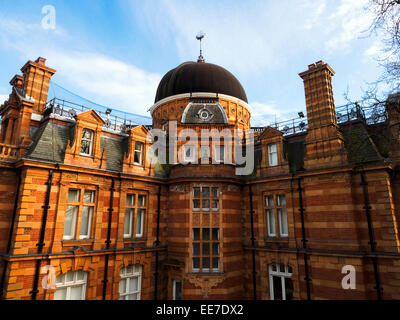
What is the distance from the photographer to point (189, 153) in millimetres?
19375

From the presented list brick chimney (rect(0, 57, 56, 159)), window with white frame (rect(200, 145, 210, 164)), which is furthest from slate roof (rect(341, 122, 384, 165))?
brick chimney (rect(0, 57, 56, 159))

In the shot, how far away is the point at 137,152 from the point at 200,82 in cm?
1124

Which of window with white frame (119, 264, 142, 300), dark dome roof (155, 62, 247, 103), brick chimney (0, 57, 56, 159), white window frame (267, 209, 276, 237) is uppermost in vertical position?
dark dome roof (155, 62, 247, 103)

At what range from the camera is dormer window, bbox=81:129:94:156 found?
15.8 meters

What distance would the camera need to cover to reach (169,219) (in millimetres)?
18094

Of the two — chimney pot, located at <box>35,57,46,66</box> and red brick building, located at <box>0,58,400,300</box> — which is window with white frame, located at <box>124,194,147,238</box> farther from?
chimney pot, located at <box>35,57,46,66</box>

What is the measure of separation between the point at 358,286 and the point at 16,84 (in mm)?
23316

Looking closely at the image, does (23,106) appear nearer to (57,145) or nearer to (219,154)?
(57,145)

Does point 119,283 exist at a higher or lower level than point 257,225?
lower

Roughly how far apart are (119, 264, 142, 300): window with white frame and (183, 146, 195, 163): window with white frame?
7929 mm

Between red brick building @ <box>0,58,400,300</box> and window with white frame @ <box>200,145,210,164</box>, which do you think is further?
window with white frame @ <box>200,145,210,164</box>

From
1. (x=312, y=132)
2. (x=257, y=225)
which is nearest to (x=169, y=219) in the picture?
(x=257, y=225)

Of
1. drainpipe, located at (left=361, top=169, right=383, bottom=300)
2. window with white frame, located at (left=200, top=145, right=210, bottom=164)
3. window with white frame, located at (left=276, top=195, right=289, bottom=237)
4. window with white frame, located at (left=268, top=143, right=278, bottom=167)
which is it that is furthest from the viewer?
window with white frame, located at (left=200, top=145, right=210, bottom=164)
